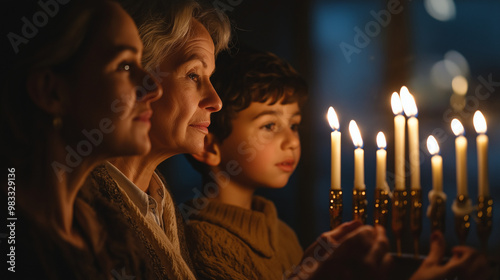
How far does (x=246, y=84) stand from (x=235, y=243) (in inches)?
16.4

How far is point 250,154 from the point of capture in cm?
157

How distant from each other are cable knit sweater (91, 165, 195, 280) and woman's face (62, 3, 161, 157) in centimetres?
14

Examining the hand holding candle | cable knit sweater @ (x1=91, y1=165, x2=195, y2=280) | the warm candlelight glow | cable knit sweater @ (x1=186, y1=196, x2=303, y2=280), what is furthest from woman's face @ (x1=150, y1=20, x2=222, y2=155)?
the warm candlelight glow

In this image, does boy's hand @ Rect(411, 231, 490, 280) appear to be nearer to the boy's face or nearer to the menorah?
the menorah

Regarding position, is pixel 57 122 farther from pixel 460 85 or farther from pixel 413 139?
pixel 460 85

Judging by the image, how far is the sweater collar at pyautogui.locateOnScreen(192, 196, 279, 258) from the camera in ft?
4.84

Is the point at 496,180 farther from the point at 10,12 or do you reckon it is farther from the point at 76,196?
the point at 10,12

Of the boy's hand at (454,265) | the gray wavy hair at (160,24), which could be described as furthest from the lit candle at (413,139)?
the gray wavy hair at (160,24)

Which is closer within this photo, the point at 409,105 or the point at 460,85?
the point at 409,105

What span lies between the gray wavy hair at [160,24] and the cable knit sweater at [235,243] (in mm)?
444

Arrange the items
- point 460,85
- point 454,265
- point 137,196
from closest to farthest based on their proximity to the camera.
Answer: point 454,265, point 137,196, point 460,85

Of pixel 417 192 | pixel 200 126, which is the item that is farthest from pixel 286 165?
pixel 417 192

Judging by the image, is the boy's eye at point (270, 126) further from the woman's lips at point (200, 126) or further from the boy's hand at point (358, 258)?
the boy's hand at point (358, 258)

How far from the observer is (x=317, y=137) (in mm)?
1991
